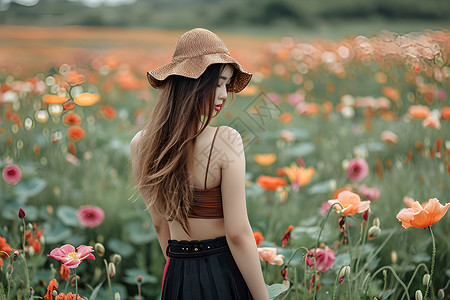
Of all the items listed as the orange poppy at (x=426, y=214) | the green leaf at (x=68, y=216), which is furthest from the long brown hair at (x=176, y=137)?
the green leaf at (x=68, y=216)

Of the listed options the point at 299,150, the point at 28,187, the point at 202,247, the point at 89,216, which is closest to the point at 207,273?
the point at 202,247

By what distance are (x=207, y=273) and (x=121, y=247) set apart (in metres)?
0.78

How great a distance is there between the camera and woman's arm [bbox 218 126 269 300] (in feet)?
3.40

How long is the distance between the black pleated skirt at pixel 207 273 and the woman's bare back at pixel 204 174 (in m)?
0.02

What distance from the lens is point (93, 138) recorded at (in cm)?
260

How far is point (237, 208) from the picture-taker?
1047 mm

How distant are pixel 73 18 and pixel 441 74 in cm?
470

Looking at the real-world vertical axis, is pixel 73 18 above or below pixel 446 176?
above

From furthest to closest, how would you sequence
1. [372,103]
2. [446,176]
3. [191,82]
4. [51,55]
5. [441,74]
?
[51,55]
[372,103]
[441,74]
[446,176]
[191,82]

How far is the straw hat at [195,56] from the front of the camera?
1036 mm

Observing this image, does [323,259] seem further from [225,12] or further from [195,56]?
[225,12]

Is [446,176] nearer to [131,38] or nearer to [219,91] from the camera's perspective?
[219,91]

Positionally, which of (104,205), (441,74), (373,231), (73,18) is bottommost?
(104,205)

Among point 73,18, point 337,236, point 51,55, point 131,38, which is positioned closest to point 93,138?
point 337,236
